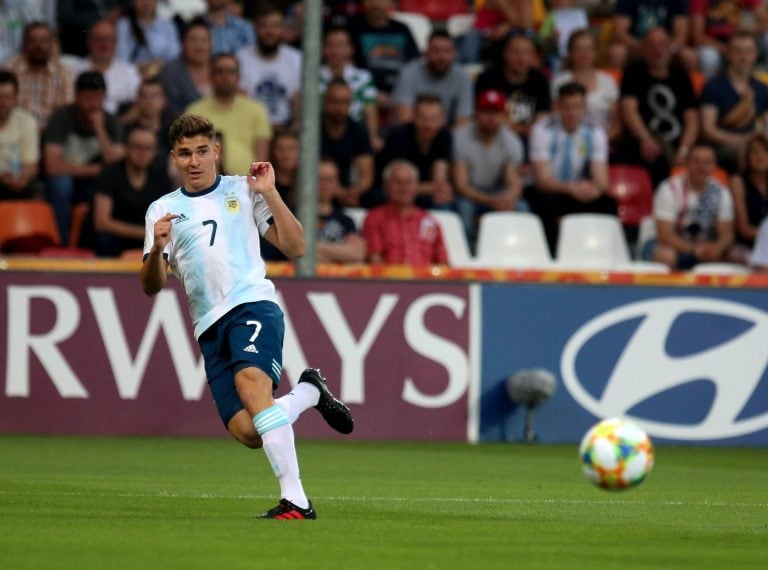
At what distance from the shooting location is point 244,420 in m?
8.29

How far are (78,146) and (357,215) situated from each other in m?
2.74

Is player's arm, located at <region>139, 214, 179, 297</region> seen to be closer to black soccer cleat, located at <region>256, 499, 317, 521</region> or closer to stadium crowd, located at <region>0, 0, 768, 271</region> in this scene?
black soccer cleat, located at <region>256, 499, 317, 521</region>

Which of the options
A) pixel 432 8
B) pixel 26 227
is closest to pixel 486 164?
pixel 432 8

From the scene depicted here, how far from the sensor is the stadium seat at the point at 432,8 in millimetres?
20547

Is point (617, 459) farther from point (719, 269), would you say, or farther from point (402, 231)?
point (719, 269)

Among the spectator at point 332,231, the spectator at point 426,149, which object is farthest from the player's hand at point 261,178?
the spectator at point 426,149

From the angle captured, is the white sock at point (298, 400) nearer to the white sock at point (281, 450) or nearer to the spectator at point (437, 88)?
the white sock at point (281, 450)

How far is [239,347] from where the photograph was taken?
8234 mm

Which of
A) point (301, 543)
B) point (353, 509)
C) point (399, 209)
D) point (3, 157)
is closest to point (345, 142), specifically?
point (399, 209)

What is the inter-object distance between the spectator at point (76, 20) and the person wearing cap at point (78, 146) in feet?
5.53

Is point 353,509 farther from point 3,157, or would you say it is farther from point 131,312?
point 3,157

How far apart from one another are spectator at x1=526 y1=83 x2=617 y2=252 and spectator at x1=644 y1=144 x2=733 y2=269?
58cm

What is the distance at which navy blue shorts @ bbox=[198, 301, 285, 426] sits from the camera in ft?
27.0

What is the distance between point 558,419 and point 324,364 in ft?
6.74
